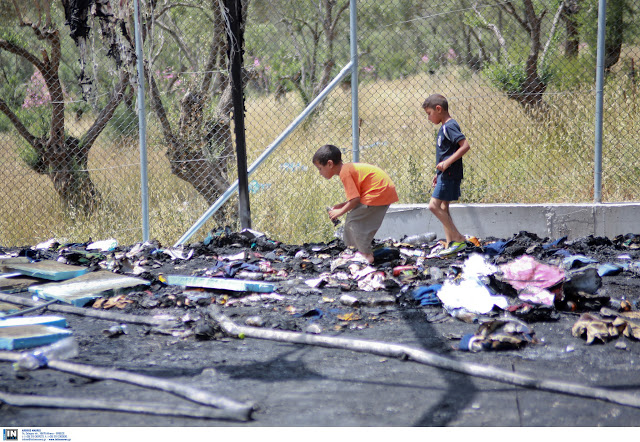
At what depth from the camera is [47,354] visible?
11.8ft

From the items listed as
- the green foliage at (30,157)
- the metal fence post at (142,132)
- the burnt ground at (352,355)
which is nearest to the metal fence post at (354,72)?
the burnt ground at (352,355)

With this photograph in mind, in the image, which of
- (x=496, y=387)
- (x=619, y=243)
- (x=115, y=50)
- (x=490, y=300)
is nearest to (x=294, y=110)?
(x=115, y=50)

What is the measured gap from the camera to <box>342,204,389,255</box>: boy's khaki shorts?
19.5ft

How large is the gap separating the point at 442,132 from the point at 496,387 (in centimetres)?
375

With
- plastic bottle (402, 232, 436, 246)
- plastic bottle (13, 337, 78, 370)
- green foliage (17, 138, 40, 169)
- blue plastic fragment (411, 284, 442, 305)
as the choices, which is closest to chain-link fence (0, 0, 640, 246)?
green foliage (17, 138, 40, 169)

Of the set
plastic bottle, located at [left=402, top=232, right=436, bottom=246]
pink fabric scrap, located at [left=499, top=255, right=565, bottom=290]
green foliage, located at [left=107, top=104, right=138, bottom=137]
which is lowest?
plastic bottle, located at [left=402, top=232, right=436, bottom=246]

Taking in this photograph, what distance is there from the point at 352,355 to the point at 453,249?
281 centimetres

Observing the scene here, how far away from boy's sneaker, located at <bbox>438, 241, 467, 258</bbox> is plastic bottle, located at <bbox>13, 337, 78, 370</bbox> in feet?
11.7

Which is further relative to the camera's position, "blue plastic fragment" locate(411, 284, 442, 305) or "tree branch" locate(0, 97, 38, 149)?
"tree branch" locate(0, 97, 38, 149)

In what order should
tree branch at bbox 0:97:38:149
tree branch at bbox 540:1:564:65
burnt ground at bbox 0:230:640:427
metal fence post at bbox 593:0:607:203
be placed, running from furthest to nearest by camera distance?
tree branch at bbox 0:97:38:149 < tree branch at bbox 540:1:564:65 < metal fence post at bbox 593:0:607:203 < burnt ground at bbox 0:230:640:427

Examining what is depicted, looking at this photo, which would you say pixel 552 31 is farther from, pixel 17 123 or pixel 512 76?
pixel 17 123

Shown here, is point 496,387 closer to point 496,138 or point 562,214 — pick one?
point 562,214

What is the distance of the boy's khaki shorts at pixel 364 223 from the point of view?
5.95 m

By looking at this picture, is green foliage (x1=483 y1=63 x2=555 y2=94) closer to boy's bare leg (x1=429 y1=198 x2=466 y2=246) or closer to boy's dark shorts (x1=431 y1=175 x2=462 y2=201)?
boy's dark shorts (x1=431 y1=175 x2=462 y2=201)
